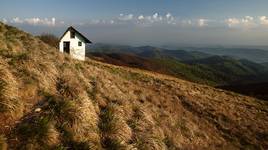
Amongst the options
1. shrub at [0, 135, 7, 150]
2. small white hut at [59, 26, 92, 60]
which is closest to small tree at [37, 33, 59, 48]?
small white hut at [59, 26, 92, 60]

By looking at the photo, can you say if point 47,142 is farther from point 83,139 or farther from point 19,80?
point 19,80

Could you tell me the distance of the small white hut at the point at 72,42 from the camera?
6088cm

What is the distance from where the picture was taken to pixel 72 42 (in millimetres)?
61781

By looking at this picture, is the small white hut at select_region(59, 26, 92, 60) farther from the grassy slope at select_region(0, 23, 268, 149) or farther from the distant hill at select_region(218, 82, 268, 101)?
the grassy slope at select_region(0, 23, 268, 149)

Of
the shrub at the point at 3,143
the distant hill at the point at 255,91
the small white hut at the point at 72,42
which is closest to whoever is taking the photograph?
the shrub at the point at 3,143

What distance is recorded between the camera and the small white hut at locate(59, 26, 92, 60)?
60.9 metres

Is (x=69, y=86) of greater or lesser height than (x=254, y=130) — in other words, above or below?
above

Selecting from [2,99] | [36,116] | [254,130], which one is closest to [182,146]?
[36,116]

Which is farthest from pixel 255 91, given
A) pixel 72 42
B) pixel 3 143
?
pixel 3 143

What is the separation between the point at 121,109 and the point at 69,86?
2.07 meters

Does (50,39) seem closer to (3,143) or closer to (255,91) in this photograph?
(255,91)

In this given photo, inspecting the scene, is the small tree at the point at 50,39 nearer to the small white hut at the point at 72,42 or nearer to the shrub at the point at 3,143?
Answer: the small white hut at the point at 72,42

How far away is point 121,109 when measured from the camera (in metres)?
10.4

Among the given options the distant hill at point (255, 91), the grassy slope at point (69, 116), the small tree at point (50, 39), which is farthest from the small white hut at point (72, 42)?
the grassy slope at point (69, 116)
